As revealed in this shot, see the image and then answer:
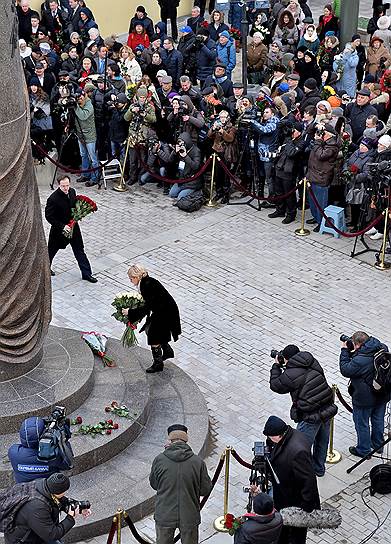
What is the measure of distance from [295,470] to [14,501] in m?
2.59

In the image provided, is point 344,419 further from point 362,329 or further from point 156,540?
point 156,540

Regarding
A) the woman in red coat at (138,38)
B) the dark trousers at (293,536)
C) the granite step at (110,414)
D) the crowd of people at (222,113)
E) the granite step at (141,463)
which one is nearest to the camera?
the dark trousers at (293,536)

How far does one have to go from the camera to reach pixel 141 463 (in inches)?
483

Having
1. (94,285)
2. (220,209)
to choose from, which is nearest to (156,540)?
(94,285)

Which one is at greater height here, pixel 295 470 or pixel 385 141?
pixel 385 141

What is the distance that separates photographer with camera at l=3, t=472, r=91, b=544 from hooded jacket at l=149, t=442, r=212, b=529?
1006 millimetres

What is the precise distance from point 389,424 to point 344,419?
572 mm

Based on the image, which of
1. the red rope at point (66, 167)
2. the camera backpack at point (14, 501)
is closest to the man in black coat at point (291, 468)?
the camera backpack at point (14, 501)

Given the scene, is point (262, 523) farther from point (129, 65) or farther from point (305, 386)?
point (129, 65)

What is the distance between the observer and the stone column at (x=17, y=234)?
446 inches

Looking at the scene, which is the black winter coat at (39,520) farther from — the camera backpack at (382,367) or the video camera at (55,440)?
the camera backpack at (382,367)

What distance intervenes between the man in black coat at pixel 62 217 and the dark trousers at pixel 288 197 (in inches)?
146

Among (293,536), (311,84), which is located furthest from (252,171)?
(293,536)

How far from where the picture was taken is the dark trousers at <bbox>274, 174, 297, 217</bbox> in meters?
18.3
